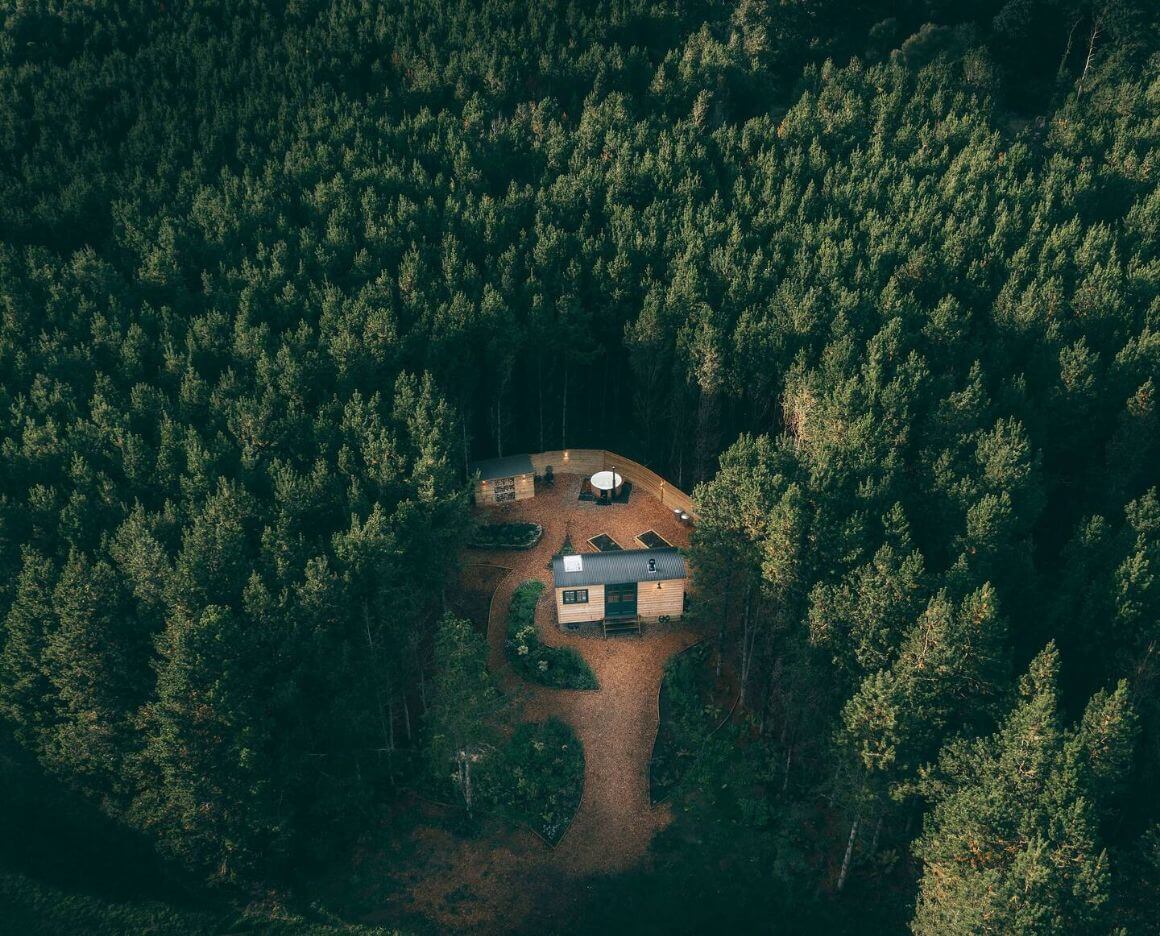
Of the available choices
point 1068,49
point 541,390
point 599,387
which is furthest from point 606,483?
point 1068,49

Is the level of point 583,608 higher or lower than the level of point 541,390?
lower

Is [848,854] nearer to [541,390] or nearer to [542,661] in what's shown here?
[542,661]

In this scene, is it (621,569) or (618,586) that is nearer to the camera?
(618,586)

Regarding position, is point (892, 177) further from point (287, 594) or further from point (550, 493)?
point (287, 594)

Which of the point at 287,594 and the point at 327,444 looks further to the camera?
the point at 327,444

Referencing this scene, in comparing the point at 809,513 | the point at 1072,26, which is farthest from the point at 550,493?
the point at 1072,26

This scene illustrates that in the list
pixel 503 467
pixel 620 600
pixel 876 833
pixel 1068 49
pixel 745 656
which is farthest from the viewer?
pixel 1068 49
